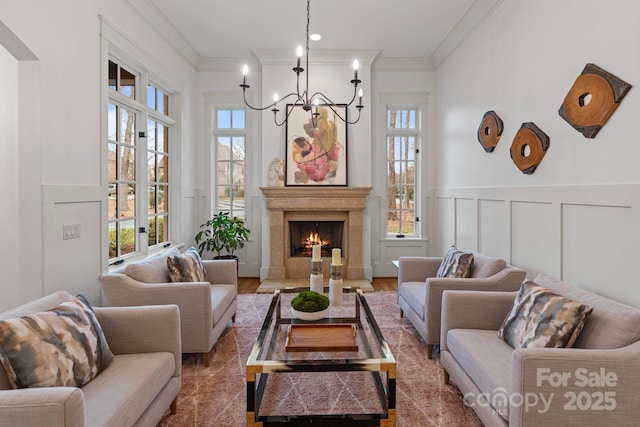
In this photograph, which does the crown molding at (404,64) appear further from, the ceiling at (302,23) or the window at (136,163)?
the window at (136,163)

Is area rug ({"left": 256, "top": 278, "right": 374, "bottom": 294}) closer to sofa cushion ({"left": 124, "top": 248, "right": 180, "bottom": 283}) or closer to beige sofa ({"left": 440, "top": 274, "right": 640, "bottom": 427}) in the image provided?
sofa cushion ({"left": 124, "top": 248, "right": 180, "bottom": 283})

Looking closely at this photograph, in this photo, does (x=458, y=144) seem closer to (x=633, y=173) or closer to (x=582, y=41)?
(x=582, y=41)

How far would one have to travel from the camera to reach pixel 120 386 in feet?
5.57

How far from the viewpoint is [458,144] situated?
480 centimetres

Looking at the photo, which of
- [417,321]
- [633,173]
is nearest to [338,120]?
[417,321]

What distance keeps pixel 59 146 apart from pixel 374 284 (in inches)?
161

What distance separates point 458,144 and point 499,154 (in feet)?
3.84

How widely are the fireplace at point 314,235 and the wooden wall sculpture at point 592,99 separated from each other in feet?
11.9

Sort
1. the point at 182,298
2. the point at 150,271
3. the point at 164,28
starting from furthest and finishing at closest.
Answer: the point at 164,28
the point at 150,271
the point at 182,298

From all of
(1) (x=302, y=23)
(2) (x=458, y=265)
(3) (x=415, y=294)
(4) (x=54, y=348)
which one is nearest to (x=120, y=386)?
(4) (x=54, y=348)

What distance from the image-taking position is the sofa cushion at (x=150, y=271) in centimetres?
292

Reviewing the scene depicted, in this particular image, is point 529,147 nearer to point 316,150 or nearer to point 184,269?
point 316,150
